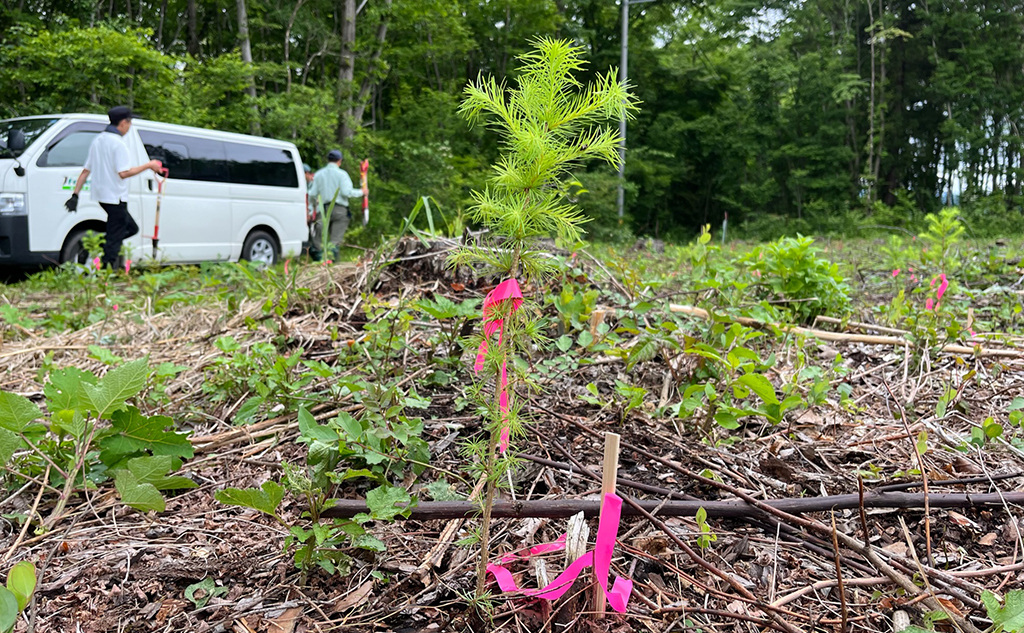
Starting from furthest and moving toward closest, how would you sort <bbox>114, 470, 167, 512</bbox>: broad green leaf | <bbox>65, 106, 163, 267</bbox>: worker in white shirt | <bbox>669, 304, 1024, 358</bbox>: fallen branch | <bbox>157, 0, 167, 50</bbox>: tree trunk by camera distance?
<bbox>157, 0, 167, 50</bbox>: tree trunk
<bbox>65, 106, 163, 267</bbox>: worker in white shirt
<bbox>669, 304, 1024, 358</bbox>: fallen branch
<bbox>114, 470, 167, 512</bbox>: broad green leaf

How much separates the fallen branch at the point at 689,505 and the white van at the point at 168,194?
6.42 metres

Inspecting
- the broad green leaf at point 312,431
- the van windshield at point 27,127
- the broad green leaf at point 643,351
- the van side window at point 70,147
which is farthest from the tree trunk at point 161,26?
the broad green leaf at point 312,431

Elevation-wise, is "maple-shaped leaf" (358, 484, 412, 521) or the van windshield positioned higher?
the van windshield

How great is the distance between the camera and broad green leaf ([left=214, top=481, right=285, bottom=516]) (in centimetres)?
138

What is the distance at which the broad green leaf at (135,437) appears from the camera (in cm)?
184

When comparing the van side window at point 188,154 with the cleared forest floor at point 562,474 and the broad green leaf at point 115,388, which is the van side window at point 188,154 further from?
the broad green leaf at point 115,388

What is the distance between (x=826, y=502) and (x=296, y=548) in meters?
1.24

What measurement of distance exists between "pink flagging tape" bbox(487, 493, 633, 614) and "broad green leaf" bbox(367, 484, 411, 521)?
256 mm

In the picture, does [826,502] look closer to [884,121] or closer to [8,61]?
[8,61]

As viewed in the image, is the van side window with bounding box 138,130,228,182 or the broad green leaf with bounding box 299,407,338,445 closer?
the broad green leaf with bounding box 299,407,338,445

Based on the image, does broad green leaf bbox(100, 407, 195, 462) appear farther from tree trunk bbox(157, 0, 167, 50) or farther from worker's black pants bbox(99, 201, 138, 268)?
tree trunk bbox(157, 0, 167, 50)

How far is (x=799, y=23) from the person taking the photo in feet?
91.3

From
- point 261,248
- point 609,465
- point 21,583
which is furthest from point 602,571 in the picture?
point 261,248

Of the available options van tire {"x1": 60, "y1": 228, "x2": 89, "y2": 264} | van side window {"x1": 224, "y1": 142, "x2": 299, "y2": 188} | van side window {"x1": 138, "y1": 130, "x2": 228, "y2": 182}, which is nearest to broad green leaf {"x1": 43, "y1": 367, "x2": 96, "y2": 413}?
van tire {"x1": 60, "y1": 228, "x2": 89, "y2": 264}
